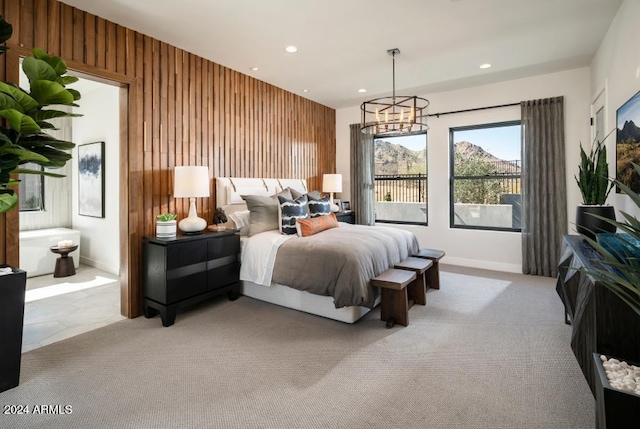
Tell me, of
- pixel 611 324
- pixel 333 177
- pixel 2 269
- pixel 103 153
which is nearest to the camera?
pixel 611 324

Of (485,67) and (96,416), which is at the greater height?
(485,67)

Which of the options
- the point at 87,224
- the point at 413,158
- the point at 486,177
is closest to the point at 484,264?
the point at 486,177

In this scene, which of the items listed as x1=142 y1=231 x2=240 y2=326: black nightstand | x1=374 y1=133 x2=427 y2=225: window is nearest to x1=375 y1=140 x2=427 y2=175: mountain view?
x1=374 y1=133 x2=427 y2=225: window

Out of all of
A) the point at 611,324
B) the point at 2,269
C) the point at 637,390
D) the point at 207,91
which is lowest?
the point at 637,390

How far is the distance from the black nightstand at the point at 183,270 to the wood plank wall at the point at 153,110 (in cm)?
23

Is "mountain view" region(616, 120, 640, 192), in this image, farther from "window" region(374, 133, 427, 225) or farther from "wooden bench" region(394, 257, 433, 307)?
"window" region(374, 133, 427, 225)

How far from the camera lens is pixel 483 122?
511cm

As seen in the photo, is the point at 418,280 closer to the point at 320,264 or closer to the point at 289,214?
the point at 320,264

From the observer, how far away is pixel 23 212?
5.02 m

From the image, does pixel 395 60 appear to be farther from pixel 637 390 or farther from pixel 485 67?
pixel 637 390

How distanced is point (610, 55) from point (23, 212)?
7625 mm

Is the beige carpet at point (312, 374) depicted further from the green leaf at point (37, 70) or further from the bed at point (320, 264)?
the green leaf at point (37, 70)

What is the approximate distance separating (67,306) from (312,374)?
9.58 feet

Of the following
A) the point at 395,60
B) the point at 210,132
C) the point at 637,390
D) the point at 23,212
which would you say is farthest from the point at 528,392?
the point at 23,212
